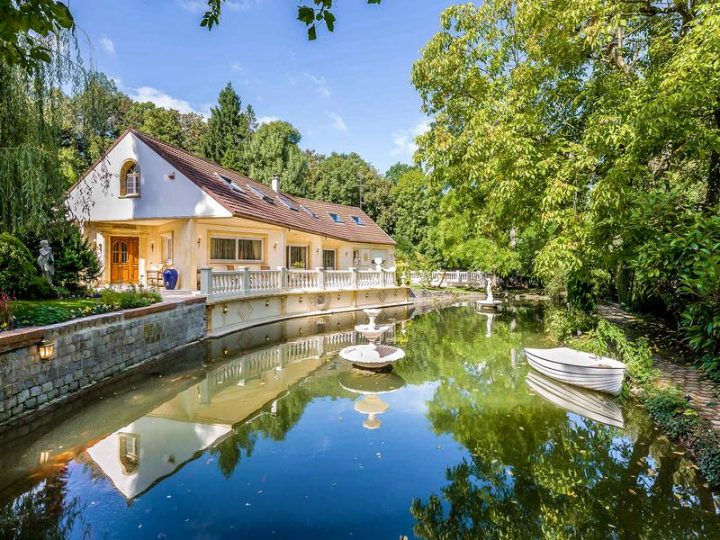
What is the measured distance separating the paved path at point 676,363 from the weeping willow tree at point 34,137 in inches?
468

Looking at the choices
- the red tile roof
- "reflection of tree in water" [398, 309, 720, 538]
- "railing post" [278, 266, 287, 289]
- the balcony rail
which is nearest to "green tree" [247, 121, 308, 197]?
the red tile roof

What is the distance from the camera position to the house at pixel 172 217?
658 inches

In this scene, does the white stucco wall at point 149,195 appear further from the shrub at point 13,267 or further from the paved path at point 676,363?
the paved path at point 676,363

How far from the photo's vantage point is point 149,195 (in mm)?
17078

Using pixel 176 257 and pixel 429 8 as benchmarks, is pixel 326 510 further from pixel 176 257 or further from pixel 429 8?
pixel 429 8

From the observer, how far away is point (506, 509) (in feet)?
16.5

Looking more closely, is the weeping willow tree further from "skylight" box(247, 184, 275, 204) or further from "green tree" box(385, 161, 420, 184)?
"green tree" box(385, 161, 420, 184)

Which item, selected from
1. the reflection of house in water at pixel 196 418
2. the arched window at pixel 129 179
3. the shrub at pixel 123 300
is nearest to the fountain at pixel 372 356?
the reflection of house in water at pixel 196 418

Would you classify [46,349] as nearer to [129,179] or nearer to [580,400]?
[580,400]

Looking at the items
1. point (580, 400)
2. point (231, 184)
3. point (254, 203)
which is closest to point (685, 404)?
point (580, 400)

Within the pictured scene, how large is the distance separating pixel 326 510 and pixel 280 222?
15422 mm

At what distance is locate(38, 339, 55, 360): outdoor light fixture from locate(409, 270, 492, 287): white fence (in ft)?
99.3

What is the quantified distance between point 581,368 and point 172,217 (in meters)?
15.4

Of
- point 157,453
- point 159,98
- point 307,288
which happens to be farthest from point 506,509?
point 159,98
